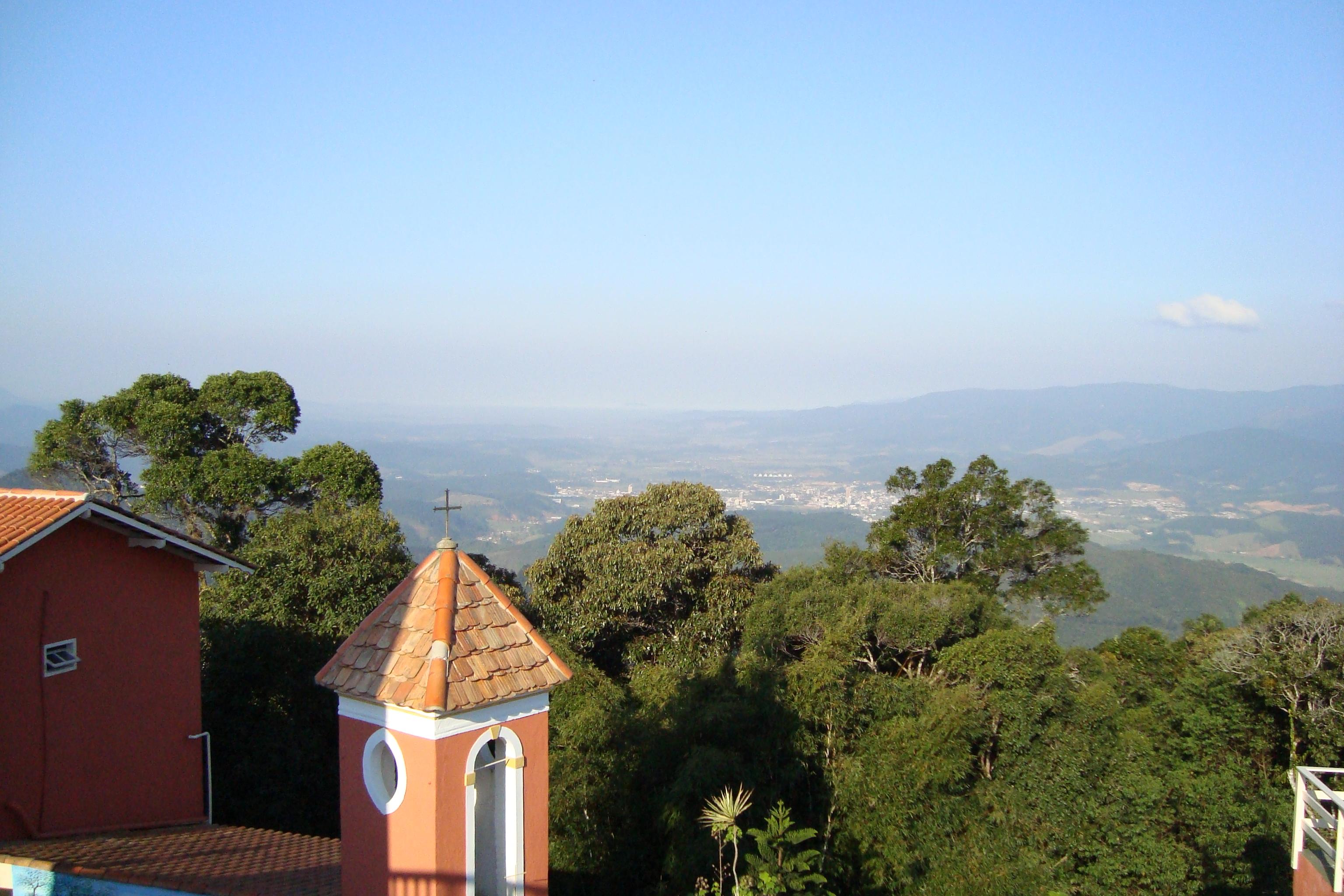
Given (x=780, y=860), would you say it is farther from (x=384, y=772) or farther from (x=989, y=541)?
(x=989, y=541)

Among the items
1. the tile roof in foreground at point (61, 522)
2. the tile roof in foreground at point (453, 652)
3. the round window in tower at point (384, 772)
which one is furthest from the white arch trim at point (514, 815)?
the tile roof in foreground at point (61, 522)

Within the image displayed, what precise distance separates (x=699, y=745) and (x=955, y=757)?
126 inches

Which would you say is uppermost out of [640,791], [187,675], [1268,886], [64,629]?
[64,629]

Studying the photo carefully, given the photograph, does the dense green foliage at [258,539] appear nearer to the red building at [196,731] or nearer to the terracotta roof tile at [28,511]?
the red building at [196,731]

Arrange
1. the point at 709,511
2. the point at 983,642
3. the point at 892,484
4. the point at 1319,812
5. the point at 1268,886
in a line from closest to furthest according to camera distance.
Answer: the point at 1319,812, the point at 1268,886, the point at 983,642, the point at 709,511, the point at 892,484

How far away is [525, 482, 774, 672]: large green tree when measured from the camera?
1816 centimetres

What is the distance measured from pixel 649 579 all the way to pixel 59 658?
10532 mm

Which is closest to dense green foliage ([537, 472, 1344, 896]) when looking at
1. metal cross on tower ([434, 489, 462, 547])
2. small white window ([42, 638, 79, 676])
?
metal cross on tower ([434, 489, 462, 547])

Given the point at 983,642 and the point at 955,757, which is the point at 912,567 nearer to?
the point at 983,642

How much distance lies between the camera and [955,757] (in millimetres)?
11898

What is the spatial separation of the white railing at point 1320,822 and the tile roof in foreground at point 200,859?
701cm

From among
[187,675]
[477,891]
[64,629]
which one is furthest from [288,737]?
[477,891]

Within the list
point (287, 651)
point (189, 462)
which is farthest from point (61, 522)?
point (189, 462)

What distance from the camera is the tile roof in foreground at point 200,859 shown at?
6.32 meters
